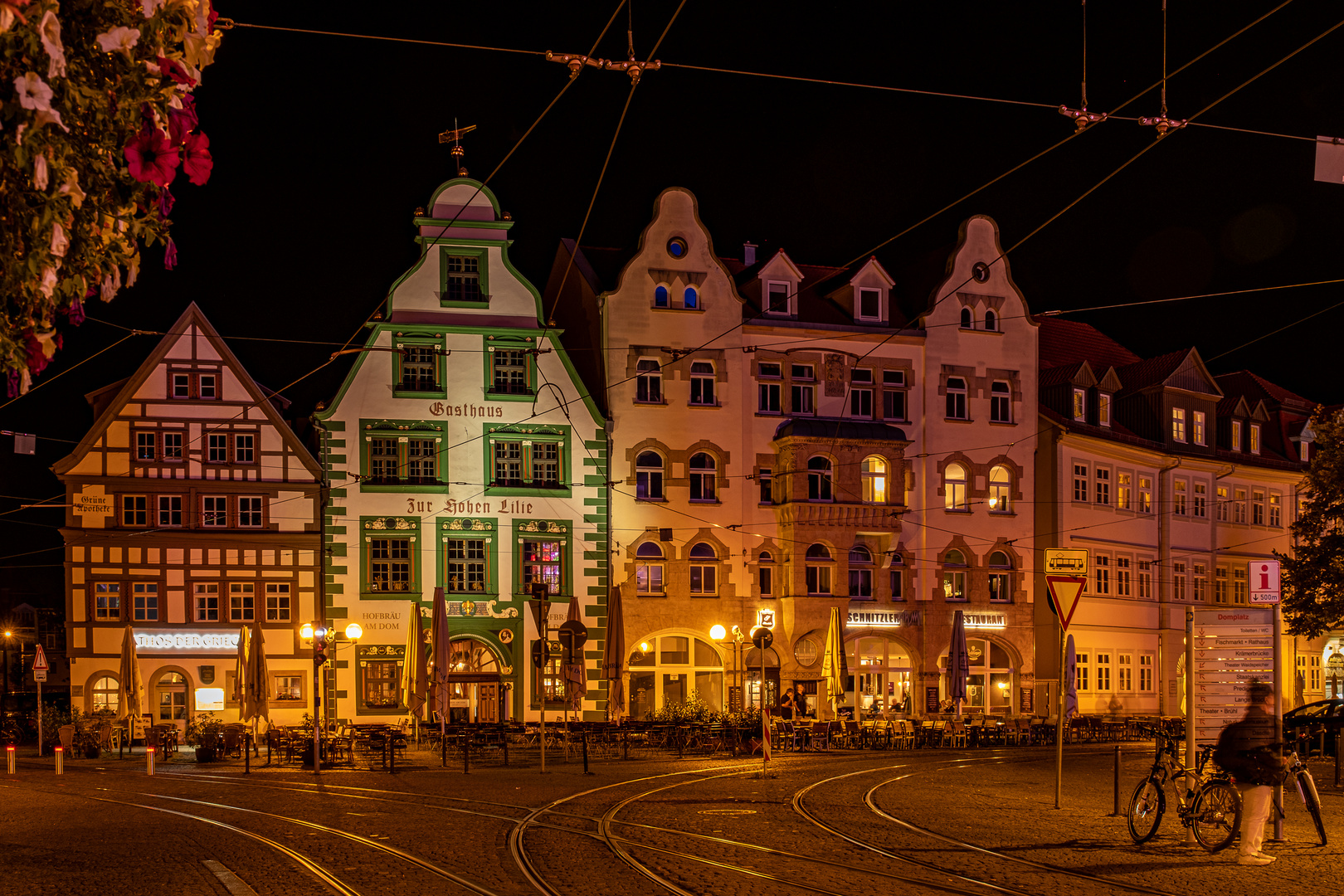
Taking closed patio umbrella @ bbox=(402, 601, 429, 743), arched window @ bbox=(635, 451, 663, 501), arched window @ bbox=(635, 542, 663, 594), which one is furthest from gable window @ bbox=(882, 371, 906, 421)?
closed patio umbrella @ bbox=(402, 601, 429, 743)

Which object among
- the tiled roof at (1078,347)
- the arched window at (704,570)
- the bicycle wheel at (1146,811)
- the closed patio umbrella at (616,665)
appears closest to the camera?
the bicycle wheel at (1146,811)

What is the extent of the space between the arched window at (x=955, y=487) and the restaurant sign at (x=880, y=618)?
3677 mm

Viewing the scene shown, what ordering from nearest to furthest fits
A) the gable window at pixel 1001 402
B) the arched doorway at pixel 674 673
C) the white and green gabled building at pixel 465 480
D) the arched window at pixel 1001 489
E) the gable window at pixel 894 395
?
the white and green gabled building at pixel 465 480 → the arched doorway at pixel 674 673 → the gable window at pixel 894 395 → the arched window at pixel 1001 489 → the gable window at pixel 1001 402

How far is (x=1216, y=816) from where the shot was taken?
1514 cm

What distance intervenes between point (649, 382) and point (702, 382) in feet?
5.41

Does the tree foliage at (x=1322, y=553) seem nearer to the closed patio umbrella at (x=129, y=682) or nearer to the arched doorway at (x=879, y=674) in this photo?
the arched doorway at (x=879, y=674)

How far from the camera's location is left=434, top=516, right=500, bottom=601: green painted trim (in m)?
42.5

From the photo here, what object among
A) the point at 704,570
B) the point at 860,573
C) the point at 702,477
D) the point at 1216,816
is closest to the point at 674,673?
the point at 704,570

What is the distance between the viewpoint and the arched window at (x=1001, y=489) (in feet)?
157

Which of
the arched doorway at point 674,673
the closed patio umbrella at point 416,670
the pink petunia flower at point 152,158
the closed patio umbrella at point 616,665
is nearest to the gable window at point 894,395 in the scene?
the arched doorway at point 674,673

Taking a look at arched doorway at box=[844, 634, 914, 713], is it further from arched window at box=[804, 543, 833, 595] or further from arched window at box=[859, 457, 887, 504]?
arched window at box=[859, 457, 887, 504]

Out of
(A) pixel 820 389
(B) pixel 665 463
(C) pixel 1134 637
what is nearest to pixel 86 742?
(B) pixel 665 463

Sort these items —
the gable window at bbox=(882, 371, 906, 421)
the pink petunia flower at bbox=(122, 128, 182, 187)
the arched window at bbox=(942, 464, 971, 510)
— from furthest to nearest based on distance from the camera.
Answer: the arched window at bbox=(942, 464, 971, 510) < the gable window at bbox=(882, 371, 906, 421) < the pink petunia flower at bbox=(122, 128, 182, 187)

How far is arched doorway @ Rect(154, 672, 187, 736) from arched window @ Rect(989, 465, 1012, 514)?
81.0 ft
